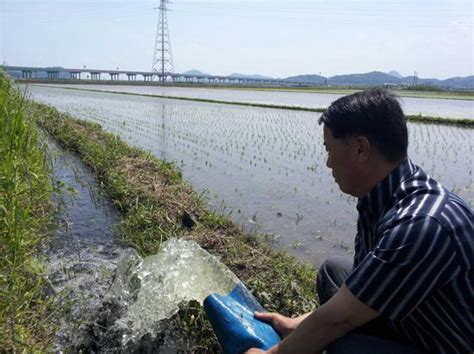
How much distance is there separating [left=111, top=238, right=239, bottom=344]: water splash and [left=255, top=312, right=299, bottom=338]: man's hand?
1.92 ft

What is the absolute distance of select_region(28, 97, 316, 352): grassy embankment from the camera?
114 inches

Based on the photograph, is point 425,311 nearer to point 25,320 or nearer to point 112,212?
point 25,320

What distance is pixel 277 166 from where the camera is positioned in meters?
8.02

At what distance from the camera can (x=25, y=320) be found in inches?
96.3

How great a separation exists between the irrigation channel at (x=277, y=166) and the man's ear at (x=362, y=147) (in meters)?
2.53

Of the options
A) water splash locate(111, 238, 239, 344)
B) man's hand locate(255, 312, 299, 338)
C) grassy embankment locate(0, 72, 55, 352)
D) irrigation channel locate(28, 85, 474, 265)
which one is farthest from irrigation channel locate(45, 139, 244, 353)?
irrigation channel locate(28, 85, 474, 265)

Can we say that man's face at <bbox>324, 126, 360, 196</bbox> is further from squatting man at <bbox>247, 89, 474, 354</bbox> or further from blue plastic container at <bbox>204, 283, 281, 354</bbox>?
blue plastic container at <bbox>204, 283, 281, 354</bbox>

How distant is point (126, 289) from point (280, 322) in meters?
1.15

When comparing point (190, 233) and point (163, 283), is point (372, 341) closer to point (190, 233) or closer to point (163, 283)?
point (163, 283)

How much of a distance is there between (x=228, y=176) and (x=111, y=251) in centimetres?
351

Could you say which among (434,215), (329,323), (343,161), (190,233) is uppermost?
(343,161)

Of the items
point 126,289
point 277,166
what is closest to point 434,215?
point 126,289

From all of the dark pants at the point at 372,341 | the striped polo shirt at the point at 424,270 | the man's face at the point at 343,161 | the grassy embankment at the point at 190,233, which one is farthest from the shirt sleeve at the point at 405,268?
the grassy embankment at the point at 190,233

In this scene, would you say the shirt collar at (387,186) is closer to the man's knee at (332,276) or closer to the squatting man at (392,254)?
the squatting man at (392,254)
